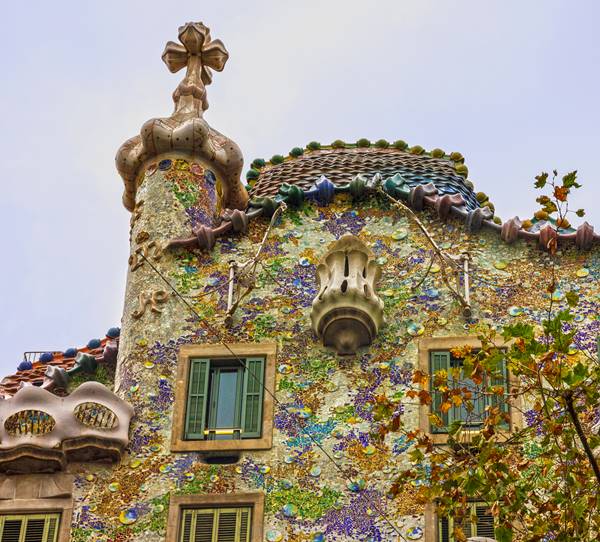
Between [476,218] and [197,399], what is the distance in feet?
13.7

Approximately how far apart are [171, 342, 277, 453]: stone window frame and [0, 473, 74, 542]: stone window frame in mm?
1313

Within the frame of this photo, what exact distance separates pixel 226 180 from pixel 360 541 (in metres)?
6.28

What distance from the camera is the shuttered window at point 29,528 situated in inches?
889

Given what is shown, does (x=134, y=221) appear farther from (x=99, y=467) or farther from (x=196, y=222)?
(x=99, y=467)

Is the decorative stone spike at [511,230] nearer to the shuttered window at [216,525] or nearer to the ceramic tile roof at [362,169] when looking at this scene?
the ceramic tile roof at [362,169]

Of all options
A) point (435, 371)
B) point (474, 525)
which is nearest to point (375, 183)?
point (435, 371)

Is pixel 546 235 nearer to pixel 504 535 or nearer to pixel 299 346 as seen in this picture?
pixel 299 346

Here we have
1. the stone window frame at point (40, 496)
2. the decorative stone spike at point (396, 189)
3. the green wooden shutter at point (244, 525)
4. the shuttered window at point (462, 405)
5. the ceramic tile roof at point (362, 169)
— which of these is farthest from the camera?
the ceramic tile roof at point (362, 169)

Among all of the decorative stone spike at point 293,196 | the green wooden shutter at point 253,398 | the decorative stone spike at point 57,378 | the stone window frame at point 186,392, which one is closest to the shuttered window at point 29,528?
the stone window frame at point 186,392

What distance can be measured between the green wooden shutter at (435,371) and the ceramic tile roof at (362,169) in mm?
3319

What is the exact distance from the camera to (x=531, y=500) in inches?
797

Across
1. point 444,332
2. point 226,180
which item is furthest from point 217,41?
point 444,332

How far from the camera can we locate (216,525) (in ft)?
73.5

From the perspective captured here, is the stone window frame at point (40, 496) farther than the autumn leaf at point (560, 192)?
Yes
